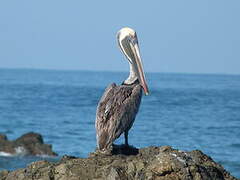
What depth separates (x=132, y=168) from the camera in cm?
775

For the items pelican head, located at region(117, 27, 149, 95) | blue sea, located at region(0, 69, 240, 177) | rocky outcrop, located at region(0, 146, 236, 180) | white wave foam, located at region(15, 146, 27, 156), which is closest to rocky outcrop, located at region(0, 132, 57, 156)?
white wave foam, located at region(15, 146, 27, 156)

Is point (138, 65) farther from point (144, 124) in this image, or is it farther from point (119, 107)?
point (144, 124)

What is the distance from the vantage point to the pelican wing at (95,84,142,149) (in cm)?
940

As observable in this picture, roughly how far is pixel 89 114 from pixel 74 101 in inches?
493

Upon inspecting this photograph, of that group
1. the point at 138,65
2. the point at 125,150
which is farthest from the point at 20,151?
the point at 125,150

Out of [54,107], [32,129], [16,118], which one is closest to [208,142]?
[32,129]

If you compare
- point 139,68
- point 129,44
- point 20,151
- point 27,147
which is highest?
point 129,44

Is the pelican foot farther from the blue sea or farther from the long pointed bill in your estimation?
the blue sea

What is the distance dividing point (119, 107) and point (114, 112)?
11 centimetres

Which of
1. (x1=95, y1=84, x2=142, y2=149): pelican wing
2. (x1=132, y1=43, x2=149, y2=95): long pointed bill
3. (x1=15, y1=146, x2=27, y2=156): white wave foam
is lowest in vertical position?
(x1=15, y1=146, x2=27, y2=156): white wave foam

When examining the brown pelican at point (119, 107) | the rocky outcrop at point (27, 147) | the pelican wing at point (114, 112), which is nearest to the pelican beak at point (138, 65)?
the brown pelican at point (119, 107)

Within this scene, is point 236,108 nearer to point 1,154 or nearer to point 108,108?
point 1,154

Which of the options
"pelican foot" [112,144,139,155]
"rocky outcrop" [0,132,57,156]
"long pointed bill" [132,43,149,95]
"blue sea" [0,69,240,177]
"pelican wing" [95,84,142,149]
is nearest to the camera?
"pelican foot" [112,144,139,155]

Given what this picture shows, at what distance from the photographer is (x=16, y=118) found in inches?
1671
